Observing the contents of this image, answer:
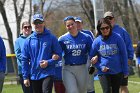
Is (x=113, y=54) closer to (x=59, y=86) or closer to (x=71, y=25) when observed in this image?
(x=71, y=25)

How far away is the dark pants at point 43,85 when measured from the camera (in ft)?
29.0

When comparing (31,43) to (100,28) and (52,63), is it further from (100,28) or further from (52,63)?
(100,28)

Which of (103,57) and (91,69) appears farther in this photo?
(91,69)

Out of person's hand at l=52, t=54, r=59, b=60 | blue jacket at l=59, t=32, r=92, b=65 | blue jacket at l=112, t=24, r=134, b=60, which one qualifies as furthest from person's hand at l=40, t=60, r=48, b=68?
blue jacket at l=112, t=24, r=134, b=60

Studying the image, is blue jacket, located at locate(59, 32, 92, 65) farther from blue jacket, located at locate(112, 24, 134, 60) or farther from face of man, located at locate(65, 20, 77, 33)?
blue jacket, located at locate(112, 24, 134, 60)

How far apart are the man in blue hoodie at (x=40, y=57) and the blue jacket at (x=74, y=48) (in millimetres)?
675

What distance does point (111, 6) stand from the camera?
133 feet

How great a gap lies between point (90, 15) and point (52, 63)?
107 feet

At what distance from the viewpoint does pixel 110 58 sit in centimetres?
923

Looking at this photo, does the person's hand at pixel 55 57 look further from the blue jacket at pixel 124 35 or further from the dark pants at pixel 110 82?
the blue jacket at pixel 124 35

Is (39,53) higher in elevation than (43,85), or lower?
higher

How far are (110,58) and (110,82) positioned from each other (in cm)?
48

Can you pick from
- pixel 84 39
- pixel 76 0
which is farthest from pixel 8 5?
pixel 84 39

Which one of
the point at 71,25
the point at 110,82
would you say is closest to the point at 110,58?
the point at 110,82
